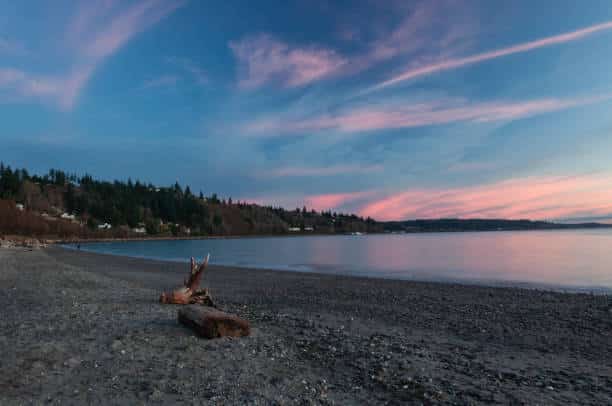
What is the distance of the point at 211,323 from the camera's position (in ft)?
28.6

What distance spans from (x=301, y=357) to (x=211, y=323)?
6.94ft

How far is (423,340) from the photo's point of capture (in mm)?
10391

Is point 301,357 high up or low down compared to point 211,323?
down

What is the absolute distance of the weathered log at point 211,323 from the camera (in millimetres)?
8688

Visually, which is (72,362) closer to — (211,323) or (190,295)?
(211,323)

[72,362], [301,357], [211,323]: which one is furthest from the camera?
[211,323]

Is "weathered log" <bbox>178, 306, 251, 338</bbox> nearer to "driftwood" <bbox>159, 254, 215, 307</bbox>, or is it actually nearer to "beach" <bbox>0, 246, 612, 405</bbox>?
"beach" <bbox>0, 246, 612, 405</bbox>

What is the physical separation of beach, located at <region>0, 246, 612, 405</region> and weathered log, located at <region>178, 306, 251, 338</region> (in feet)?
0.71

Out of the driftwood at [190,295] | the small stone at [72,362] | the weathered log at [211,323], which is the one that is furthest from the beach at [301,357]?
the driftwood at [190,295]

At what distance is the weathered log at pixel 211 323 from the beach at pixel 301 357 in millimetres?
216

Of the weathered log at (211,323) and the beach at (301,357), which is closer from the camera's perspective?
the beach at (301,357)

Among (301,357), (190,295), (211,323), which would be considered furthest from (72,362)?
(190,295)

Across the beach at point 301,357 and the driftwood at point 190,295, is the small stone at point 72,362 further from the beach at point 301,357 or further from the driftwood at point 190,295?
the driftwood at point 190,295

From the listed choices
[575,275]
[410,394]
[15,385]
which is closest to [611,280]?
[575,275]
